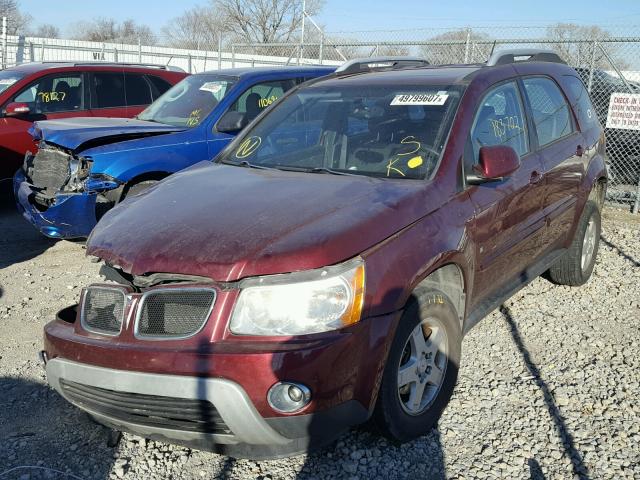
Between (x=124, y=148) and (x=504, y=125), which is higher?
(x=504, y=125)

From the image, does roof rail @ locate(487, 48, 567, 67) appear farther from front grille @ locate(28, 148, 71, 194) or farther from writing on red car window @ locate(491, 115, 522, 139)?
front grille @ locate(28, 148, 71, 194)

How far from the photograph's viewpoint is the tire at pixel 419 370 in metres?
3.00


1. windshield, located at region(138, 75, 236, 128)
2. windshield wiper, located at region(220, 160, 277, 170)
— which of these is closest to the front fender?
windshield, located at region(138, 75, 236, 128)

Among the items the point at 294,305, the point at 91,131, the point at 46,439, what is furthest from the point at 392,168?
the point at 91,131

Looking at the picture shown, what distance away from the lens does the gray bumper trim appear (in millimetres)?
2604

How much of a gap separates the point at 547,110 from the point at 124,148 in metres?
3.84

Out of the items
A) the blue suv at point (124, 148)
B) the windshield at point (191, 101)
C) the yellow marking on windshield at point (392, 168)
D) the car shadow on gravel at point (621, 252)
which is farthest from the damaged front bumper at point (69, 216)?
the car shadow on gravel at point (621, 252)

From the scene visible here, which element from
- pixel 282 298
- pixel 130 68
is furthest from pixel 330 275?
pixel 130 68

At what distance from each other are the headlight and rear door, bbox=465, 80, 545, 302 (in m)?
1.16

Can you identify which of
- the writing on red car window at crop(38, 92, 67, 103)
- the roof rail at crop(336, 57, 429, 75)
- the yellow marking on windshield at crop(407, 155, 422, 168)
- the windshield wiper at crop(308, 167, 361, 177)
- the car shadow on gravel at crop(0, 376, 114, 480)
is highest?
the roof rail at crop(336, 57, 429, 75)

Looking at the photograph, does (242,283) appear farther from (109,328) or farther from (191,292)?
(109,328)

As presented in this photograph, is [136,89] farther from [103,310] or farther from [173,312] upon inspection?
[173,312]

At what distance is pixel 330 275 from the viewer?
8.89ft

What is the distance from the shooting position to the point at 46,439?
338cm
